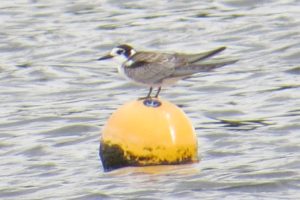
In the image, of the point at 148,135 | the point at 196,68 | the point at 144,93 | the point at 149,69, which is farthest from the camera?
the point at 144,93

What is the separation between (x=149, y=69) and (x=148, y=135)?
1114 millimetres

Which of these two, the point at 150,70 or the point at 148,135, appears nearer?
the point at 148,135

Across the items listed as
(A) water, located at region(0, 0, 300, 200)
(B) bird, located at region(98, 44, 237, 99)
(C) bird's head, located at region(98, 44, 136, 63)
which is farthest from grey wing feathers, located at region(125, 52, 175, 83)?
(A) water, located at region(0, 0, 300, 200)

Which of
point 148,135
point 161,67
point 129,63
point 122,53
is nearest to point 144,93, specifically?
point 122,53

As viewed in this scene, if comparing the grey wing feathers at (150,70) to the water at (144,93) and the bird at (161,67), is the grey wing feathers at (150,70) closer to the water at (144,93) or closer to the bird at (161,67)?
the bird at (161,67)

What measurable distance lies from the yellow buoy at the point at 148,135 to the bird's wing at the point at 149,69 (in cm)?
62

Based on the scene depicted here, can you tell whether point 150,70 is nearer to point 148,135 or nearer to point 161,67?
point 161,67

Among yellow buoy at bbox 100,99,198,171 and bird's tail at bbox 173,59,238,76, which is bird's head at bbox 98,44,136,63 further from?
yellow buoy at bbox 100,99,198,171

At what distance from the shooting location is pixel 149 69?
573 inches

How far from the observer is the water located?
14.1 m

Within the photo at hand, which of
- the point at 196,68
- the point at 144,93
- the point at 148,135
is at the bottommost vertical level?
the point at 144,93

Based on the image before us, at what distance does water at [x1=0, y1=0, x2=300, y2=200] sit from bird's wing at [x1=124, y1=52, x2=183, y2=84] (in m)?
1.06

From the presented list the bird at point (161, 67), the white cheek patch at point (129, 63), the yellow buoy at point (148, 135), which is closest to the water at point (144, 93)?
the yellow buoy at point (148, 135)

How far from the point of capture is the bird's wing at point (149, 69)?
1454 cm
